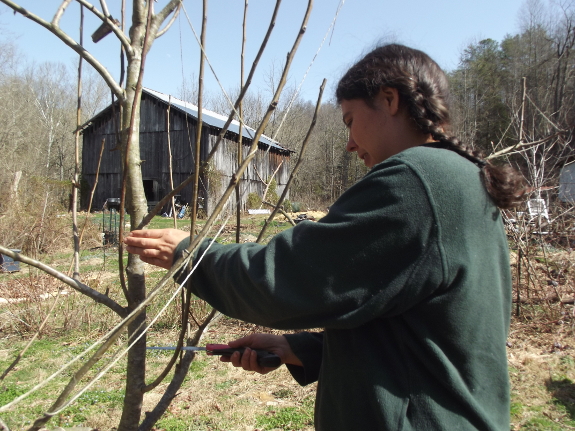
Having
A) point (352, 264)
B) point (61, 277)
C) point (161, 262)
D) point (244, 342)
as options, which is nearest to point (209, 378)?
point (244, 342)

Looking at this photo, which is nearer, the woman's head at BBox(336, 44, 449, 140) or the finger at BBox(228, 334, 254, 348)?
the woman's head at BBox(336, 44, 449, 140)

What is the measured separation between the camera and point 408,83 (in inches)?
43.3

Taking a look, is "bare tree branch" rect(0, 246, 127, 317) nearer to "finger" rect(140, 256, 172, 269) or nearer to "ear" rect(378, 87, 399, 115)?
"finger" rect(140, 256, 172, 269)

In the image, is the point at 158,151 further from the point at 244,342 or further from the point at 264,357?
the point at 264,357

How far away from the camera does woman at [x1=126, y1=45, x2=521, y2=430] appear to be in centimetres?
90

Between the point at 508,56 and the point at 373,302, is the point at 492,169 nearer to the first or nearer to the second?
the point at 373,302

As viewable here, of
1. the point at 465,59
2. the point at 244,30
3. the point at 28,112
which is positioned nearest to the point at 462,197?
the point at 244,30

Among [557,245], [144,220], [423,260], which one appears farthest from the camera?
[557,245]

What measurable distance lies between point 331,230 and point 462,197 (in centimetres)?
29

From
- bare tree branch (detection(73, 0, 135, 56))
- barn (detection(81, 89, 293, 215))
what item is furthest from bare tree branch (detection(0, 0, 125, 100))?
barn (detection(81, 89, 293, 215))

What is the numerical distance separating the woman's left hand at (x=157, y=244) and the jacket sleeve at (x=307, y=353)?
0.56 metres

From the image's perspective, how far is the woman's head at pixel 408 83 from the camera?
1099 millimetres

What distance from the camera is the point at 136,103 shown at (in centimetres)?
120

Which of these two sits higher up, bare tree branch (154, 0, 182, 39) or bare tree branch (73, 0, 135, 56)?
bare tree branch (154, 0, 182, 39)
